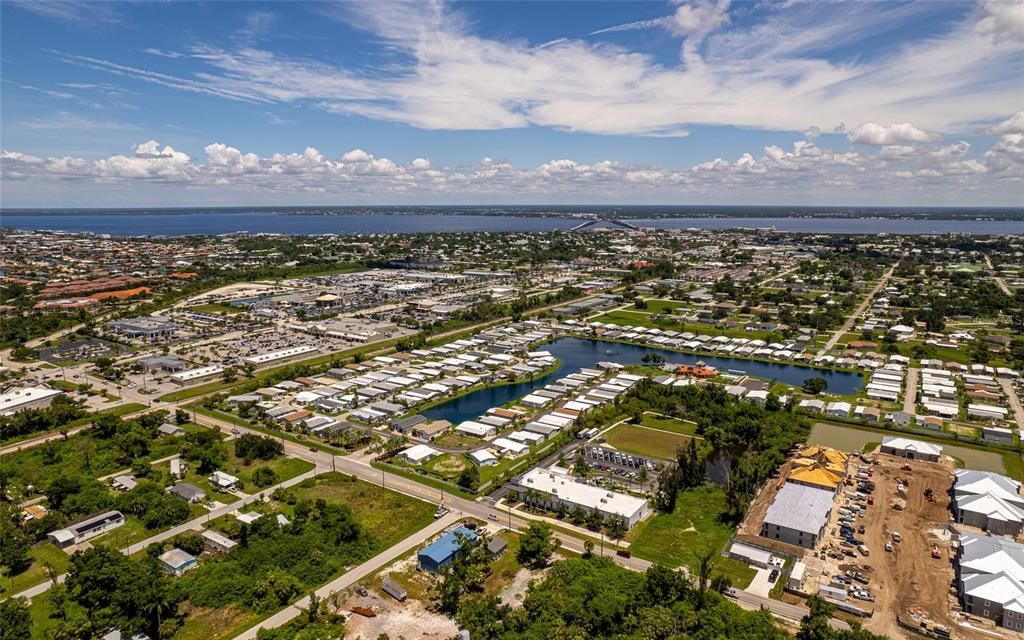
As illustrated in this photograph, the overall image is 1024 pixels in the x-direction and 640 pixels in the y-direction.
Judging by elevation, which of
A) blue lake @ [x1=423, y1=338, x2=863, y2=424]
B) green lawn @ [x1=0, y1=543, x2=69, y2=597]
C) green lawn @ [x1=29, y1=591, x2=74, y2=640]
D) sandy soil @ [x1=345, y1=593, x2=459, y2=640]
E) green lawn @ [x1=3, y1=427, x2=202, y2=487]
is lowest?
blue lake @ [x1=423, y1=338, x2=863, y2=424]

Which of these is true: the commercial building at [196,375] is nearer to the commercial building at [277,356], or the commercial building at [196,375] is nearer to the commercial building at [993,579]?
the commercial building at [277,356]

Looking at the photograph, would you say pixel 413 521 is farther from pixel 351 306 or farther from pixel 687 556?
pixel 351 306

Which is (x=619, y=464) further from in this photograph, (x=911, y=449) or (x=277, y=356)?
(x=277, y=356)

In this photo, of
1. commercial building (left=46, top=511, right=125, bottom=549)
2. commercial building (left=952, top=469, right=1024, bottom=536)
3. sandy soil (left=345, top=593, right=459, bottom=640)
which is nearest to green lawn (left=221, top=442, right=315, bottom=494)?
commercial building (left=46, top=511, right=125, bottom=549)

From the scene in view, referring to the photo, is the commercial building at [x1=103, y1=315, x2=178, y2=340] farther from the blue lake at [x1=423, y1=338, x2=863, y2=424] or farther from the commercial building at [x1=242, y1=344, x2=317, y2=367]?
the blue lake at [x1=423, y1=338, x2=863, y2=424]

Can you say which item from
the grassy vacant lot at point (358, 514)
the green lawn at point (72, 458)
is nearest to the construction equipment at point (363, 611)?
the grassy vacant lot at point (358, 514)

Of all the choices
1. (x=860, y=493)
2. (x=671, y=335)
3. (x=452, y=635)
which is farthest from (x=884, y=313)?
(x=452, y=635)

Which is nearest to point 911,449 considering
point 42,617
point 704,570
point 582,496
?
point 582,496
